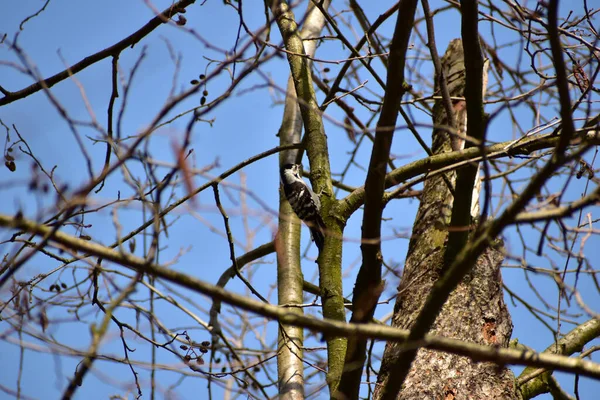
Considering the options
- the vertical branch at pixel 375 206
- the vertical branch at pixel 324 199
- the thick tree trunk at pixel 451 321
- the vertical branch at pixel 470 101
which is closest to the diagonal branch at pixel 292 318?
the vertical branch at pixel 375 206

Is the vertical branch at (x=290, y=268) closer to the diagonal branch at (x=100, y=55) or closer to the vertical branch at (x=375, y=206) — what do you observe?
the vertical branch at (x=375, y=206)

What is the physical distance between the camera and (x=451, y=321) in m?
3.42

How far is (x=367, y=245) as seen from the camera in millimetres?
2627

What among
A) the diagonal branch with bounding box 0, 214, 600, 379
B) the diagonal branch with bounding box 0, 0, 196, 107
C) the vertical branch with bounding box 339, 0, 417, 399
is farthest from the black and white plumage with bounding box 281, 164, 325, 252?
the diagonal branch with bounding box 0, 214, 600, 379

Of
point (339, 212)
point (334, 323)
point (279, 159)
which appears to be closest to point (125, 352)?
point (339, 212)

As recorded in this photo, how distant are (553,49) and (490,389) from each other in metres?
2.12

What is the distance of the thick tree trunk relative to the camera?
3.21 meters

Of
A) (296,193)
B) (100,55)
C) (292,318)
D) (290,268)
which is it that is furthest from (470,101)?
(296,193)

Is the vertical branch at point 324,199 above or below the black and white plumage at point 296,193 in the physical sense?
below

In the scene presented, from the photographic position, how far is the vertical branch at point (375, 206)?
2389mm

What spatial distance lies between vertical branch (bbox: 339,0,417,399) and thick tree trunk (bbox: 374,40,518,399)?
294mm

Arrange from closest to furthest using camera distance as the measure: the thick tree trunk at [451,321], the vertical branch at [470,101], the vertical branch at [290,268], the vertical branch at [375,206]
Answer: the vertical branch at [375,206] → the vertical branch at [470,101] → the thick tree trunk at [451,321] → the vertical branch at [290,268]

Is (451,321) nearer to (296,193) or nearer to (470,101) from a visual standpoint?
(470,101)

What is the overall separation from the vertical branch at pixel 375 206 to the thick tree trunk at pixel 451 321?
29cm
